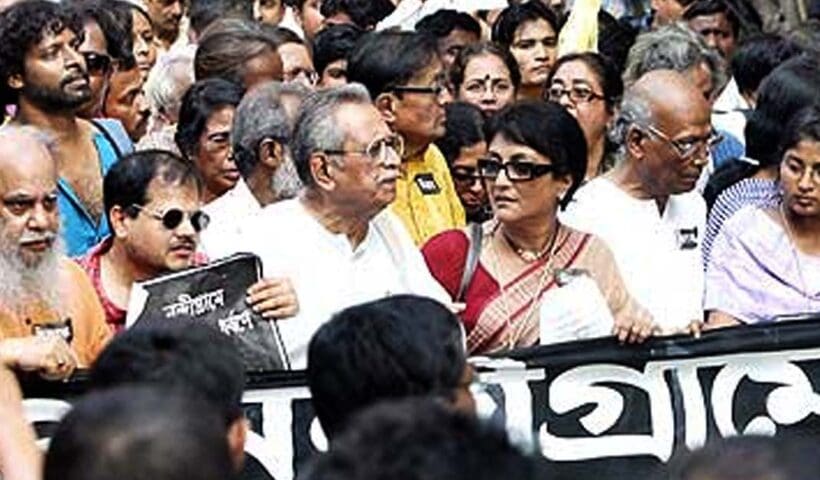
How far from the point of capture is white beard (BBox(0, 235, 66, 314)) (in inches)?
272

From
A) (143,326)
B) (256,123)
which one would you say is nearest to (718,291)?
(256,123)

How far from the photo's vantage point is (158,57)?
37.0 feet

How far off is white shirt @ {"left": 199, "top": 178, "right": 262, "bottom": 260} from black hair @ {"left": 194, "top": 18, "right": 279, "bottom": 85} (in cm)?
123

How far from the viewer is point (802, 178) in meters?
7.65

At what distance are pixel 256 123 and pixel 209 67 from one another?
152 centimetres

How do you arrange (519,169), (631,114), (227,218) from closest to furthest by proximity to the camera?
(519,169) → (227,218) → (631,114)

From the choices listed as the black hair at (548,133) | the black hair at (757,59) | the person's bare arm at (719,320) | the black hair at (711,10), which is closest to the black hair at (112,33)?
the black hair at (757,59)

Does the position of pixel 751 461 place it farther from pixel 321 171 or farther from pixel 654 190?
pixel 654 190

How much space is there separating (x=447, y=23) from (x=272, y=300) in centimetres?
562

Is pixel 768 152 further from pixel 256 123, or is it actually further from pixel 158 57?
pixel 158 57

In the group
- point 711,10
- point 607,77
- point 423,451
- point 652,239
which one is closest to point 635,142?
point 652,239

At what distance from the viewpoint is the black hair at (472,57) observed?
11.0 m

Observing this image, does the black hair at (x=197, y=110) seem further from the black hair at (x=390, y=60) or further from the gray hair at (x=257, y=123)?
the black hair at (x=390, y=60)

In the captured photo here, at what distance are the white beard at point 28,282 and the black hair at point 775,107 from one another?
2.58 metres
